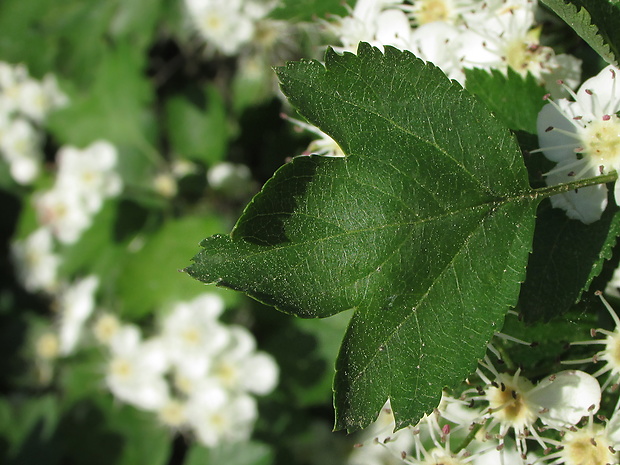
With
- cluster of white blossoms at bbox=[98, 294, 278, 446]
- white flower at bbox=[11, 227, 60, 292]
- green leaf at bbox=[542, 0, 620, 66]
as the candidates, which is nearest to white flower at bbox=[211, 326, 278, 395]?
cluster of white blossoms at bbox=[98, 294, 278, 446]

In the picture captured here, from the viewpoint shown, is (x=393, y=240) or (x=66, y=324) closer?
(x=393, y=240)

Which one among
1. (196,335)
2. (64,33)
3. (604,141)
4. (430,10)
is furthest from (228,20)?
(604,141)

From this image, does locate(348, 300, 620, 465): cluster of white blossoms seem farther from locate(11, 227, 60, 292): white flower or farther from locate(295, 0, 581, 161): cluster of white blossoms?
locate(11, 227, 60, 292): white flower

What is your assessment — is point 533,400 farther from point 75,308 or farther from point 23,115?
point 23,115

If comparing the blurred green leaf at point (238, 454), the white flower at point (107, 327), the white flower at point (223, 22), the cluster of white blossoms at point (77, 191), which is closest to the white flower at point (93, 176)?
the cluster of white blossoms at point (77, 191)

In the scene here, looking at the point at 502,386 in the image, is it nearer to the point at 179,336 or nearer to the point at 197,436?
the point at 179,336

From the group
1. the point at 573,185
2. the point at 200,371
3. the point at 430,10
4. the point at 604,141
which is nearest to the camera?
the point at 573,185
